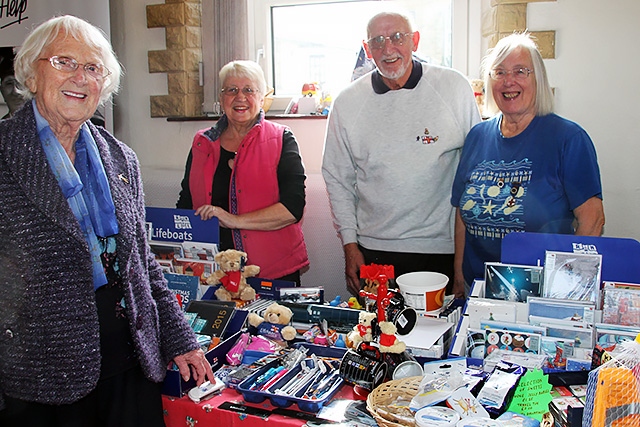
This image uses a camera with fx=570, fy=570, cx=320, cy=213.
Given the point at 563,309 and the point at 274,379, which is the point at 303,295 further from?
the point at 563,309

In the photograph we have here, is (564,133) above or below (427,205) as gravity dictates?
above

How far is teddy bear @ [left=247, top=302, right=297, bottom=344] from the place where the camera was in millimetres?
1725

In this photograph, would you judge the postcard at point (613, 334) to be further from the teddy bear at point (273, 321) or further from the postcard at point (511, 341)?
the teddy bear at point (273, 321)

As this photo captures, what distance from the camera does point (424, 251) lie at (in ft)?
7.29

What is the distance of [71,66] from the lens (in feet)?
4.53

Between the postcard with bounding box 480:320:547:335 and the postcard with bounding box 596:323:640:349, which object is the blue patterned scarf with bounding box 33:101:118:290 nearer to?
the postcard with bounding box 480:320:547:335

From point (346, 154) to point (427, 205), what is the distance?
404 mm

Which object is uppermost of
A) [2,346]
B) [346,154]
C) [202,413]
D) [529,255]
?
[346,154]

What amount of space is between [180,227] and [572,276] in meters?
1.31

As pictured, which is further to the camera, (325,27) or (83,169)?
(325,27)

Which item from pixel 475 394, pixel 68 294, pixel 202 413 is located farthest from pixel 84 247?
pixel 475 394

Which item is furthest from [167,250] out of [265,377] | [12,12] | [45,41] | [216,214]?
[12,12]

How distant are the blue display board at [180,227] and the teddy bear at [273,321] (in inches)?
15.8

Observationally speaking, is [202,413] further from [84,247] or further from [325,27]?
[325,27]
